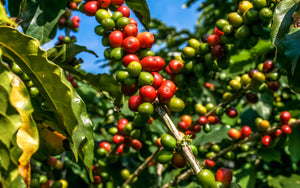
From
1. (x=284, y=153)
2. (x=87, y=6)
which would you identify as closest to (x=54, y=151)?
(x=87, y=6)

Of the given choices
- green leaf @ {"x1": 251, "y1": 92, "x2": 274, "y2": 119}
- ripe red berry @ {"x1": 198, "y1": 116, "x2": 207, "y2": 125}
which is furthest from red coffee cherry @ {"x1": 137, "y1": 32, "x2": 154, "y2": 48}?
green leaf @ {"x1": 251, "y1": 92, "x2": 274, "y2": 119}

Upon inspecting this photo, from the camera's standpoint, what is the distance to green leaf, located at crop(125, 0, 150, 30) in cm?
166

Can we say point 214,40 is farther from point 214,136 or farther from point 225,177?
point 214,136

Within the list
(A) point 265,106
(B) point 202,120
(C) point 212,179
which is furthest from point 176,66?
(A) point 265,106

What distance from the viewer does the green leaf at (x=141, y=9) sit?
5.44 feet

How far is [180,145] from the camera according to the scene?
4.04 ft

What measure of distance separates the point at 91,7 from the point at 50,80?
64 centimetres

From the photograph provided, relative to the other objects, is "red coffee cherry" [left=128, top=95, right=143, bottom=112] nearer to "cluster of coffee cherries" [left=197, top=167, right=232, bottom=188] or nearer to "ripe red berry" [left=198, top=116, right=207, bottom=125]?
"cluster of coffee cherries" [left=197, top=167, right=232, bottom=188]

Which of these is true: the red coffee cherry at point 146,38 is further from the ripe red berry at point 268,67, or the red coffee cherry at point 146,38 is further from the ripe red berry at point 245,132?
the ripe red berry at point 245,132

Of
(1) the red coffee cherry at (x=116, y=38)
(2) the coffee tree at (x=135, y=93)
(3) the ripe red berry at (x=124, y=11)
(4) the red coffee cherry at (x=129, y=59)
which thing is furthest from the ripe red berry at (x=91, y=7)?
(4) the red coffee cherry at (x=129, y=59)

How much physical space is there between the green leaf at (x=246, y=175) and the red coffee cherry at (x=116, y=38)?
1773 millimetres

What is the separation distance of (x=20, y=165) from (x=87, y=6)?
90 cm

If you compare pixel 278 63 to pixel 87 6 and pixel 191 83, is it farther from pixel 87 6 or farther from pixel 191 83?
pixel 87 6

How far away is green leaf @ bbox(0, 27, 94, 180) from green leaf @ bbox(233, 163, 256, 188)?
1.91 m
